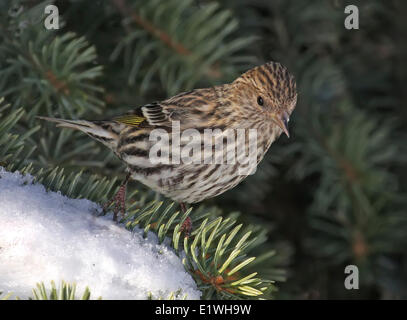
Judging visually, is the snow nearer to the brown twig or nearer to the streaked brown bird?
the streaked brown bird

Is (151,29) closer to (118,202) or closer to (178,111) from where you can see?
(178,111)

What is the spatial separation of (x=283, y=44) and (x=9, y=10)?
40.9 inches

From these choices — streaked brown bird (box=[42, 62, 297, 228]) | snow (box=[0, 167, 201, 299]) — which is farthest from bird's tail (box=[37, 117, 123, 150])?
snow (box=[0, 167, 201, 299])

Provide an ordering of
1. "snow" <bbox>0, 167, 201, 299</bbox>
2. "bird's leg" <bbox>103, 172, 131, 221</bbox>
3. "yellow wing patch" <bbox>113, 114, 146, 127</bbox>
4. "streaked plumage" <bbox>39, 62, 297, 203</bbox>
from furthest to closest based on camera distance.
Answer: "yellow wing patch" <bbox>113, 114, 146, 127</bbox>
"streaked plumage" <bbox>39, 62, 297, 203</bbox>
"bird's leg" <bbox>103, 172, 131, 221</bbox>
"snow" <bbox>0, 167, 201, 299</bbox>

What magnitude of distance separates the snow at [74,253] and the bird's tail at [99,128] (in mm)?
462

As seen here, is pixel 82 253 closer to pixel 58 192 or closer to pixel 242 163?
pixel 58 192

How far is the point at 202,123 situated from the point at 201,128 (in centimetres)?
3

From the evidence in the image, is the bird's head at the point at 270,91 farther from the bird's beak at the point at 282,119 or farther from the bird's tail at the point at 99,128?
the bird's tail at the point at 99,128

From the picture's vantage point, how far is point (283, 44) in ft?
7.83

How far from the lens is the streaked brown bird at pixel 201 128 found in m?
2.02

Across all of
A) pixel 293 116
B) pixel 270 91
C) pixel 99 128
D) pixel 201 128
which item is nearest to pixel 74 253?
pixel 99 128

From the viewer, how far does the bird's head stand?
2109mm

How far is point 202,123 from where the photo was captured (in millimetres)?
2201
